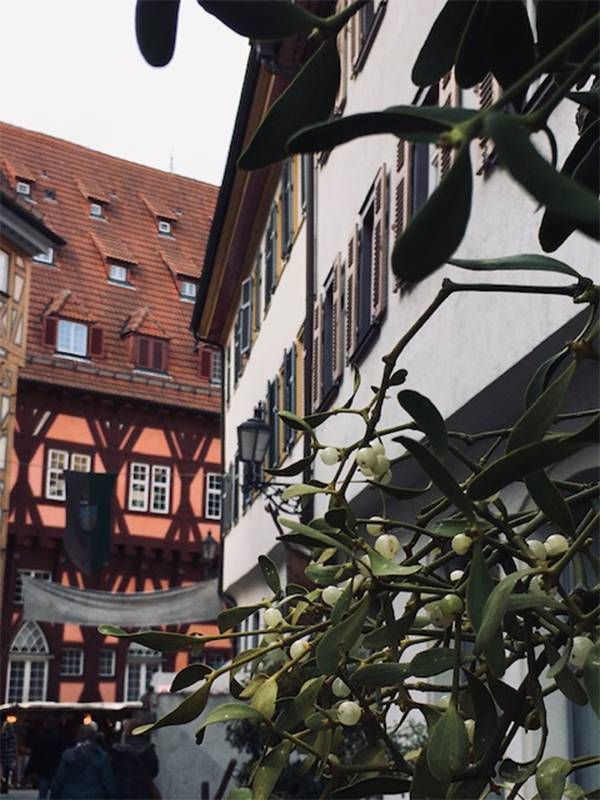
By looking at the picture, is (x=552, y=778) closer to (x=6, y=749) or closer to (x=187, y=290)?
(x=6, y=749)

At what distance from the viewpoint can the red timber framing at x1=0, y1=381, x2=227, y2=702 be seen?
30391 mm

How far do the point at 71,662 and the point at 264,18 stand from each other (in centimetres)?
3104

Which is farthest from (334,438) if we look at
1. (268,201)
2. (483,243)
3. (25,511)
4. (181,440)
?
(181,440)

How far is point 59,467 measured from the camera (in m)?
31.1

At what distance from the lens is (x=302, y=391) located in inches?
475

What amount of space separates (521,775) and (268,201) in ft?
49.7

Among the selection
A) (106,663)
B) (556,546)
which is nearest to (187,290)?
(106,663)

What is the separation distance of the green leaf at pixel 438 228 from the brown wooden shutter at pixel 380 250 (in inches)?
276

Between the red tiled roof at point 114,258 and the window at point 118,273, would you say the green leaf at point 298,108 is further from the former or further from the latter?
the window at point 118,273

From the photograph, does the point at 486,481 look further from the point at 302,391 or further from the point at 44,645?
the point at 44,645

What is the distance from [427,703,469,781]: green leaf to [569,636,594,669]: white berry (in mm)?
115

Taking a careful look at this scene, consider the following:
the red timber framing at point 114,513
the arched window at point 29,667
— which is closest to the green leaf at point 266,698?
the red timber framing at point 114,513

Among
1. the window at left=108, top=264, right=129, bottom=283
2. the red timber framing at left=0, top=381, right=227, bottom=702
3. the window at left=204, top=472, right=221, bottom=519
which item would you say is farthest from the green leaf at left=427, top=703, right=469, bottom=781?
the window at left=108, top=264, right=129, bottom=283

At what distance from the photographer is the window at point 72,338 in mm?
33562
